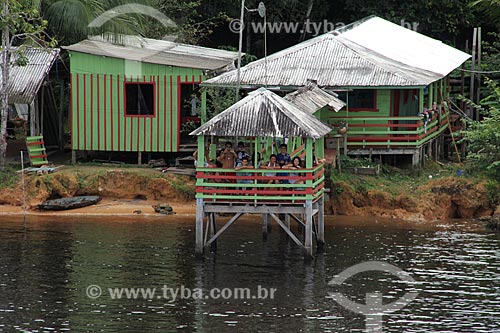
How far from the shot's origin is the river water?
78.6 feet

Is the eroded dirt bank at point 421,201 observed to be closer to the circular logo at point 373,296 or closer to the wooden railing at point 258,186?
the circular logo at point 373,296

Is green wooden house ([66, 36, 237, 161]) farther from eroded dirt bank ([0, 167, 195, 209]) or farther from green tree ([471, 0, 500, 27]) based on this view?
green tree ([471, 0, 500, 27])

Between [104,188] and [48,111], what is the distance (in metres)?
6.05

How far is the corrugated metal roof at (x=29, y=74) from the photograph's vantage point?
37.7 m

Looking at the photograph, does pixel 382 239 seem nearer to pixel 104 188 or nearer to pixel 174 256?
pixel 174 256

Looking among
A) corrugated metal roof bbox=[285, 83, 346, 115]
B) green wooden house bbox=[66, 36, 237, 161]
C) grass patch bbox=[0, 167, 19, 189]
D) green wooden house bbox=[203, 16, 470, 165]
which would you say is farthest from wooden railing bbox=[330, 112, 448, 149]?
grass patch bbox=[0, 167, 19, 189]

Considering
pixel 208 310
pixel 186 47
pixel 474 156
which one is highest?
pixel 186 47

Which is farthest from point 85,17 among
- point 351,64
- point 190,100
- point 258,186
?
point 258,186

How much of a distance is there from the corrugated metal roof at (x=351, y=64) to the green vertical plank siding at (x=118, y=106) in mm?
1714

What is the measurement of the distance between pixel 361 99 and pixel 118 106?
8.13 m

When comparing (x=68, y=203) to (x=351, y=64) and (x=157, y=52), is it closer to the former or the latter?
(x=157, y=52)

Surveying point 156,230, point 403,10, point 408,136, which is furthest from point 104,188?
point 403,10

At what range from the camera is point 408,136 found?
123 ft

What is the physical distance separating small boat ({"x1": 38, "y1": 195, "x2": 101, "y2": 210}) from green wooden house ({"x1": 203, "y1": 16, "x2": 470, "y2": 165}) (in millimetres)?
5242
